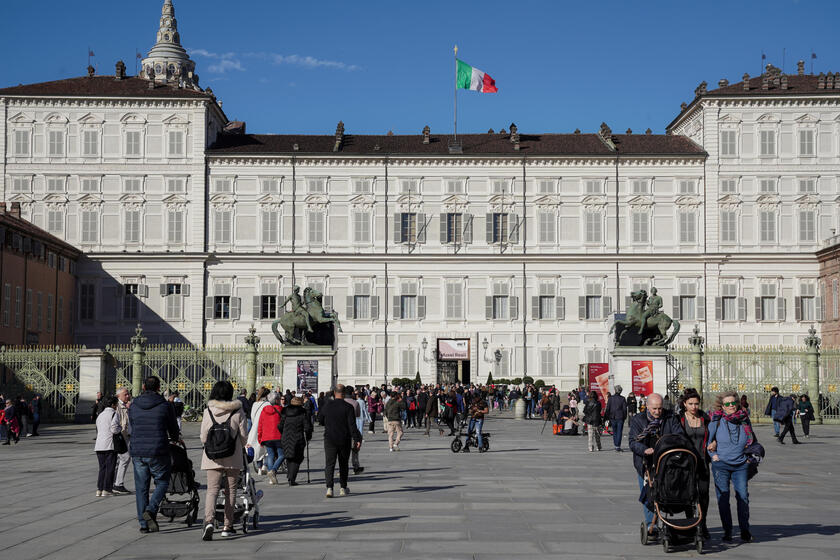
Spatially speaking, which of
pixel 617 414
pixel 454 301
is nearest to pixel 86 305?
pixel 454 301

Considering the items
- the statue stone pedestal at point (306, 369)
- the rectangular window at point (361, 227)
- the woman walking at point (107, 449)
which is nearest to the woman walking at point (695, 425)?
the woman walking at point (107, 449)

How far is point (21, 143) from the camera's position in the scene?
59.3 metres

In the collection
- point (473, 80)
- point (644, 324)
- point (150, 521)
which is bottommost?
point (150, 521)

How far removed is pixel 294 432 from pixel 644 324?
71.7 ft

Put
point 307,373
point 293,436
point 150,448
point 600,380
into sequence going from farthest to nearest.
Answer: point 600,380 < point 307,373 < point 293,436 < point 150,448

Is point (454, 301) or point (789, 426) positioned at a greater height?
point (454, 301)

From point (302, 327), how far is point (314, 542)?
83.3 ft

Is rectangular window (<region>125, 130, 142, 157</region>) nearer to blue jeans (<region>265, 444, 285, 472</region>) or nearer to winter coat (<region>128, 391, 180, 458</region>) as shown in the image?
blue jeans (<region>265, 444, 285, 472</region>)

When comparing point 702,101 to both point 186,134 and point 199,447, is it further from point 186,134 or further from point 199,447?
point 199,447

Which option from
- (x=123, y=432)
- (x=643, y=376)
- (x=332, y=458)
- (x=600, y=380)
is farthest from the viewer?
(x=600, y=380)

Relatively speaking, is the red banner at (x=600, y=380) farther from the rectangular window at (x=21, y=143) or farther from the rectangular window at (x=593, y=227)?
the rectangular window at (x=21, y=143)

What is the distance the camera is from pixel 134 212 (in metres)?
59.9

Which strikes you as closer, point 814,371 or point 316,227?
point 814,371

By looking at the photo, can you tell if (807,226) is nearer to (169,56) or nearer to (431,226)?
(431,226)
